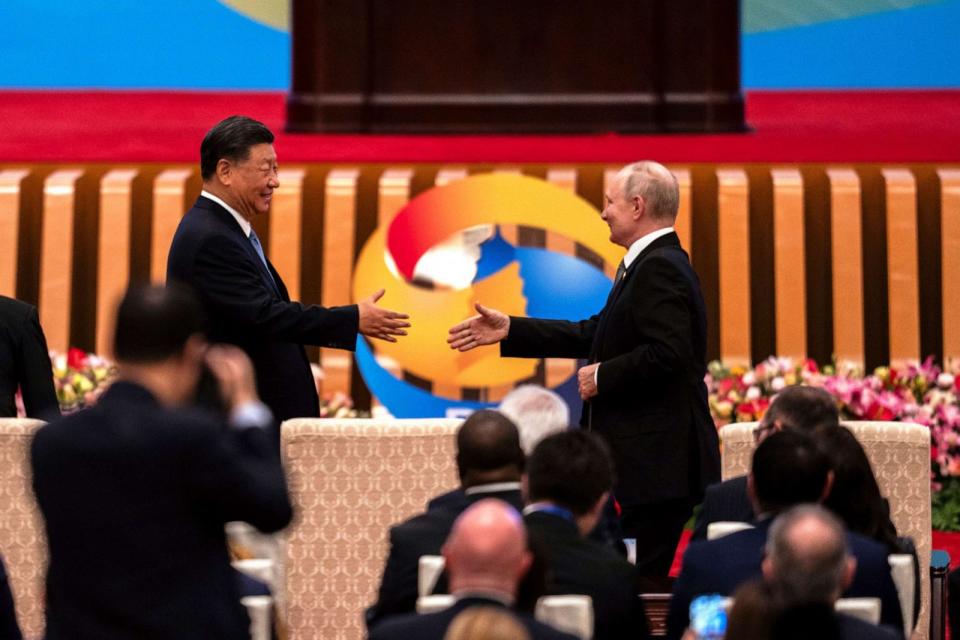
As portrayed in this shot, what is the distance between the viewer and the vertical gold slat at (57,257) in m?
6.55

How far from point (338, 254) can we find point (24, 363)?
1.84 metres

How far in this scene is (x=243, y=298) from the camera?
4.30m

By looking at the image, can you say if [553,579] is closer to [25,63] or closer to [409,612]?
[409,612]

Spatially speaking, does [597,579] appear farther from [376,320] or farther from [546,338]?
[546,338]

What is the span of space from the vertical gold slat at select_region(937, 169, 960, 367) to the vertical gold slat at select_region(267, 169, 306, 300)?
7.77 ft

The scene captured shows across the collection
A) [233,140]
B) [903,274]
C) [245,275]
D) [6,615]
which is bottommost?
[6,615]

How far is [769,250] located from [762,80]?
2081 mm

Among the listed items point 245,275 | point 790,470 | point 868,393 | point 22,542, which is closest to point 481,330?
point 245,275

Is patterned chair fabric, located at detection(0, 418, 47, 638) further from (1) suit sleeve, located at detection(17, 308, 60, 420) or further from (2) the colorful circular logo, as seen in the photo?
(2) the colorful circular logo

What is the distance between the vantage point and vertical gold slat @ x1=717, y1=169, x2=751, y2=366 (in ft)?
21.2

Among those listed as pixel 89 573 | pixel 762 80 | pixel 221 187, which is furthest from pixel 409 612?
pixel 762 80

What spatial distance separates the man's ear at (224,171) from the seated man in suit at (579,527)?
153cm

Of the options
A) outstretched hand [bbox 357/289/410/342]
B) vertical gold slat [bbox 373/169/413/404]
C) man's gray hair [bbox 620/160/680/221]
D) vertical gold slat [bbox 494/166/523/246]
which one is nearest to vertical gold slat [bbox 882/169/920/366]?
vertical gold slat [bbox 494/166/523/246]

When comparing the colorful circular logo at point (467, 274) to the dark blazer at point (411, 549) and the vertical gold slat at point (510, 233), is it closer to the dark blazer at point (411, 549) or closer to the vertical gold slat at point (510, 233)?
the vertical gold slat at point (510, 233)
